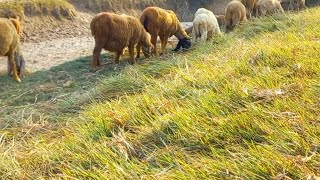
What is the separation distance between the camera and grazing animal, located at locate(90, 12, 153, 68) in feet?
35.1

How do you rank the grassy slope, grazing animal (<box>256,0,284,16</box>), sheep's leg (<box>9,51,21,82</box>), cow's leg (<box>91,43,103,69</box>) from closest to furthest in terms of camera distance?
the grassy slope < cow's leg (<box>91,43,103,69</box>) < sheep's leg (<box>9,51,21,82</box>) < grazing animal (<box>256,0,284,16</box>)

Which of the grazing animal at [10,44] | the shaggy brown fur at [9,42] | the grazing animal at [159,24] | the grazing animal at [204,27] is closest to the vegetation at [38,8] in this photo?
the grazing animal at [10,44]

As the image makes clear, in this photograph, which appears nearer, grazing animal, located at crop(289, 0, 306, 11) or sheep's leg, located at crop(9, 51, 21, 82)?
sheep's leg, located at crop(9, 51, 21, 82)

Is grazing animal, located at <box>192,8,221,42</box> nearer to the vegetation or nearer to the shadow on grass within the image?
the shadow on grass

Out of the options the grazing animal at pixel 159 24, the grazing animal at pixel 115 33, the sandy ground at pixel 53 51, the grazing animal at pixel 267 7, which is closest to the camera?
the grazing animal at pixel 115 33

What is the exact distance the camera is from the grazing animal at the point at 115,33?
10.7m

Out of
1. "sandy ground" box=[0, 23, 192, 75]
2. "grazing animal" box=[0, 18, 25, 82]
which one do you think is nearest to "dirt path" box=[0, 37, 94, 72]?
"sandy ground" box=[0, 23, 192, 75]

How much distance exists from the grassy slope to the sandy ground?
6286 millimetres

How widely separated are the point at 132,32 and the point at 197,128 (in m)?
7.77

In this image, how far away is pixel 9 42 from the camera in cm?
1083

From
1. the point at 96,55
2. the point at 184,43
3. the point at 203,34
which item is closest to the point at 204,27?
the point at 203,34

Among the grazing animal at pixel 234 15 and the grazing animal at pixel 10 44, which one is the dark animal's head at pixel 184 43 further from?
the grazing animal at pixel 10 44

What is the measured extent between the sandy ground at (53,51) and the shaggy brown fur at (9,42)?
2.13 ft

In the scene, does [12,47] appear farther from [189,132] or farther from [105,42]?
[189,132]
